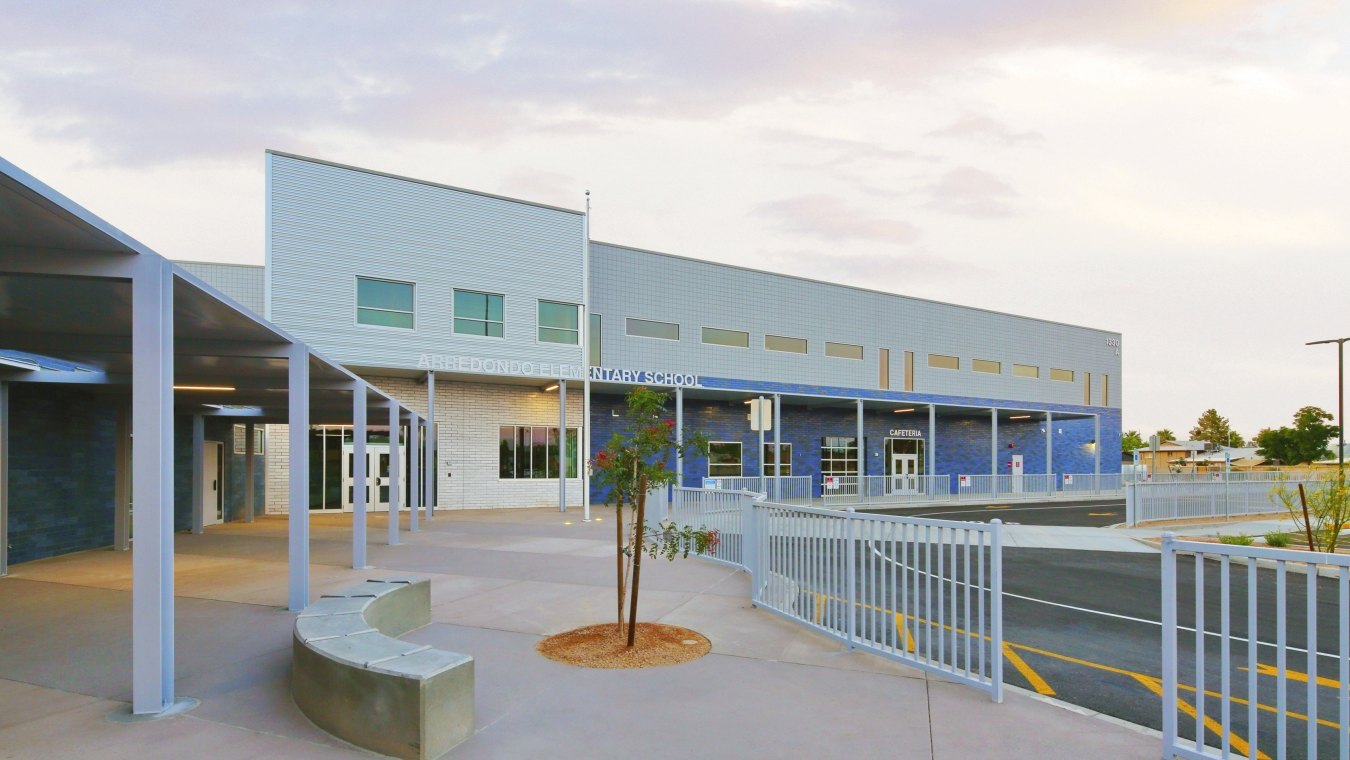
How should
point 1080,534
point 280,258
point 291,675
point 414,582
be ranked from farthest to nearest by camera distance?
point 280,258 → point 1080,534 → point 414,582 → point 291,675

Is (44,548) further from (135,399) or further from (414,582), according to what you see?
(135,399)

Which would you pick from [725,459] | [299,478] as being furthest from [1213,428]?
[299,478]

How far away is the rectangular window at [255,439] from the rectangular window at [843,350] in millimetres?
23236

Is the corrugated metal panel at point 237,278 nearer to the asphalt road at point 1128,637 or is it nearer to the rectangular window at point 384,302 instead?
the rectangular window at point 384,302

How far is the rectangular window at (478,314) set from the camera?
1009 inches

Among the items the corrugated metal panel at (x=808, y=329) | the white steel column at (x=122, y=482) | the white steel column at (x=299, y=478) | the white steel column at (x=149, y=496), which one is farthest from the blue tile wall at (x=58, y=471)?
the corrugated metal panel at (x=808, y=329)

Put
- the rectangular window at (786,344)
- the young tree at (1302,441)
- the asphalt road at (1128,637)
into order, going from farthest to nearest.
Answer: the young tree at (1302,441) → the rectangular window at (786,344) → the asphalt road at (1128,637)

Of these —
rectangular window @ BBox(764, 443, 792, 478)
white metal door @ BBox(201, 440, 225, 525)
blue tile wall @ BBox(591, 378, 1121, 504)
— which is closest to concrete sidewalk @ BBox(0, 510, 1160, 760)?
white metal door @ BBox(201, 440, 225, 525)

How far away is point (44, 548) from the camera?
43.9 ft

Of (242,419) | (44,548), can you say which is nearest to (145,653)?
(44,548)

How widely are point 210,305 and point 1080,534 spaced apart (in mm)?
19408

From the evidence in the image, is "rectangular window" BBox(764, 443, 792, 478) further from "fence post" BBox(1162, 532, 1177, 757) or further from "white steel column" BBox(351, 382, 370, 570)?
"fence post" BBox(1162, 532, 1177, 757)

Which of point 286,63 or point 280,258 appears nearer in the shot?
point 286,63

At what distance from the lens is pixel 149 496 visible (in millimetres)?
5547
